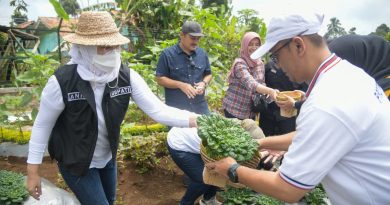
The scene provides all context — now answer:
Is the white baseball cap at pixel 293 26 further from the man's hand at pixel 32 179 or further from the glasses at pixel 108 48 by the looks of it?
the man's hand at pixel 32 179

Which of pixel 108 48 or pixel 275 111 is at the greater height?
pixel 108 48

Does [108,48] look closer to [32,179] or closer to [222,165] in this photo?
[32,179]

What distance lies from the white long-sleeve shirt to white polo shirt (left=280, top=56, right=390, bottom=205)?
119 centimetres

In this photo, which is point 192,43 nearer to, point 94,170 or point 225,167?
point 94,170

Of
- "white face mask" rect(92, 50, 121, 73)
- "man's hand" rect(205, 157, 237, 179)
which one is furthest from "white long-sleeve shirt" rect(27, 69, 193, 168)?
"man's hand" rect(205, 157, 237, 179)

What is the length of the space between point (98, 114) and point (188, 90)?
1.56m

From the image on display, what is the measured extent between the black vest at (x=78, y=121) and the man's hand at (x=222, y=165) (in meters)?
0.73

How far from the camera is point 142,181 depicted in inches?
154

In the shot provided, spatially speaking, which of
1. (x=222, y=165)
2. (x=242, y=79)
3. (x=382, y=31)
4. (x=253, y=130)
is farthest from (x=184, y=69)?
(x=382, y=31)

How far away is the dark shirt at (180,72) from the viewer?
3.89 meters

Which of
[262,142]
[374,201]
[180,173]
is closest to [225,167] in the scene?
[262,142]

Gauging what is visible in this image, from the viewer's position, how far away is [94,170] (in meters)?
2.20

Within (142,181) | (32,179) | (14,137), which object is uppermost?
(32,179)

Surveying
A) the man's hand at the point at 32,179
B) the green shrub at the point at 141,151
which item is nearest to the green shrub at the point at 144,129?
the green shrub at the point at 141,151
